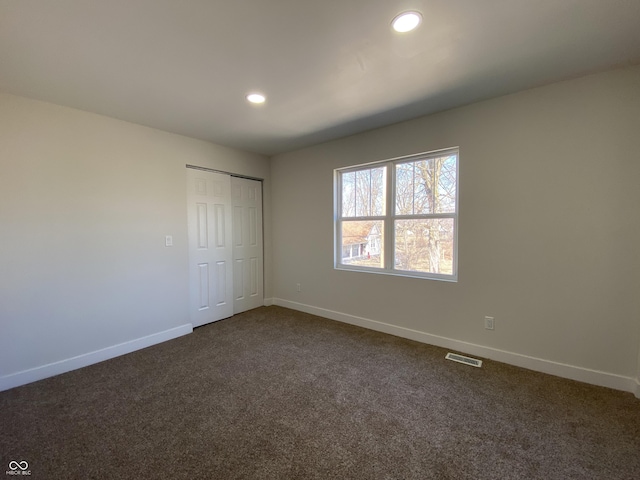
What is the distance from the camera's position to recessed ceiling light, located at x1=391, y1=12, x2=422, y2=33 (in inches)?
59.3

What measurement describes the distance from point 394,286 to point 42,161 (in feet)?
12.3

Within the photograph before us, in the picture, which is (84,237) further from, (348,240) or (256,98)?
(348,240)

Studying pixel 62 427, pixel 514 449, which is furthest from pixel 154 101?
pixel 514 449

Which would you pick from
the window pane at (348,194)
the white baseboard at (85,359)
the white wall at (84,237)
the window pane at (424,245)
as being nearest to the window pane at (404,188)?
the window pane at (424,245)

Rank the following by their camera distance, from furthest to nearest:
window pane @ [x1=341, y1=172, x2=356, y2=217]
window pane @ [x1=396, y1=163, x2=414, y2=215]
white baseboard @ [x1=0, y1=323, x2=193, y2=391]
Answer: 1. window pane @ [x1=341, y1=172, x2=356, y2=217]
2. window pane @ [x1=396, y1=163, x2=414, y2=215]
3. white baseboard @ [x1=0, y1=323, x2=193, y2=391]

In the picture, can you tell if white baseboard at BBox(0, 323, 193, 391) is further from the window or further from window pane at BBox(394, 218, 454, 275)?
window pane at BBox(394, 218, 454, 275)

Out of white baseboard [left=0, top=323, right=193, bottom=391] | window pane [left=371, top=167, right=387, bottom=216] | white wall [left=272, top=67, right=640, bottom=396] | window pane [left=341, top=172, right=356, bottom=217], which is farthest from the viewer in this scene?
window pane [left=341, top=172, right=356, bottom=217]

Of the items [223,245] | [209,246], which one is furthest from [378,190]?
[209,246]

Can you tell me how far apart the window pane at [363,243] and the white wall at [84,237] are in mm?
2161

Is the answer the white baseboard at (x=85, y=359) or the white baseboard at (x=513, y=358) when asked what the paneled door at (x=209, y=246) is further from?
the white baseboard at (x=513, y=358)

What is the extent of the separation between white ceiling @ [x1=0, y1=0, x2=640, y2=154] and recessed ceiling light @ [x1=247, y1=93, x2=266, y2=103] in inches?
2.7

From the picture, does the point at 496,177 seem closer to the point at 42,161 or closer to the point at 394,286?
the point at 394,286

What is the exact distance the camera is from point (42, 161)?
2412mm

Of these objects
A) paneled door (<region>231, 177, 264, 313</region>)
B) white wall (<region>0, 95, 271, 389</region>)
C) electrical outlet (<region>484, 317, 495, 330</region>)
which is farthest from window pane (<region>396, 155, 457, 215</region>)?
white wall (<region>0, 95, 271, 389</region>)
